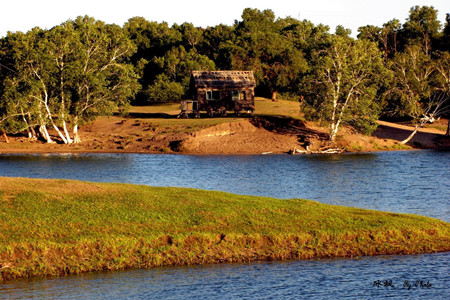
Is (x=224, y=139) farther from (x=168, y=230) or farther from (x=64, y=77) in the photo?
(x=168, y=230)

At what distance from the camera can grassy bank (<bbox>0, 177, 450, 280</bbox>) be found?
73.3 feet

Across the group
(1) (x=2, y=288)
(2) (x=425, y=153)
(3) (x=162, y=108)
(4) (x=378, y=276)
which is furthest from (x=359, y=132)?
(1) (x=2, y=288)

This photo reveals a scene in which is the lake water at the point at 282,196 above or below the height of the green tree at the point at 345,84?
below

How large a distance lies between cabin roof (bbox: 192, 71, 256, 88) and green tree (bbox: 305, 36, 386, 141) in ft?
47.5

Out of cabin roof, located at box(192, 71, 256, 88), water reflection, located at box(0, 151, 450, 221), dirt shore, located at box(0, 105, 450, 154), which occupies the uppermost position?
cabin roof, located at box(192, 71, 256, 88)

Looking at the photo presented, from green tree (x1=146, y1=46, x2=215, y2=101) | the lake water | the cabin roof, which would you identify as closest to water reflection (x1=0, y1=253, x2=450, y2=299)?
the lake water

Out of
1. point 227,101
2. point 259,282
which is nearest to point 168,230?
point 259,282

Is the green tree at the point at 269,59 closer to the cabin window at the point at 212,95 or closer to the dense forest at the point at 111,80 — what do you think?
the cabin window at the point at 212,95

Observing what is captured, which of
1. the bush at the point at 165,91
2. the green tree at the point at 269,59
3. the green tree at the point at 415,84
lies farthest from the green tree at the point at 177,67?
the green tree at the point at 415,84

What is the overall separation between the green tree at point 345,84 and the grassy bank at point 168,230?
41530 millimetres

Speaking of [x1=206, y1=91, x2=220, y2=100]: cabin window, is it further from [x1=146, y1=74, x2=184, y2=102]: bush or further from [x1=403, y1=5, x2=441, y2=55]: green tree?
[x1=403, y1=5, x2=441, y2=55]: green tree

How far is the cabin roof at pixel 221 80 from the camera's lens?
82938mm

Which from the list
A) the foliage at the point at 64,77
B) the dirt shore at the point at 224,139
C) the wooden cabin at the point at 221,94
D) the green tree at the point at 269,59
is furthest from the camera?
the green tree at the point at 269,59

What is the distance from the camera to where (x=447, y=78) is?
78.1 meters
